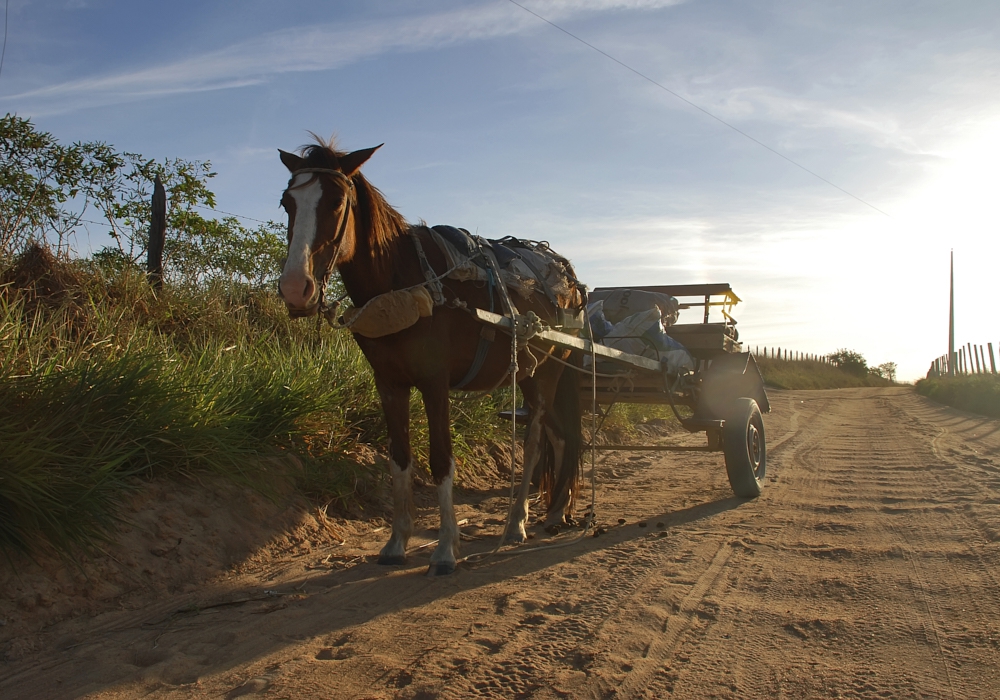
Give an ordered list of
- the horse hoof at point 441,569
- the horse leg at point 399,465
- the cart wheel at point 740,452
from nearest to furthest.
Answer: the horse hoof at point 441,569 < the horse leg at point 399,465 < the cart wheel at point 740,452

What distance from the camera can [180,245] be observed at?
27.7 feet

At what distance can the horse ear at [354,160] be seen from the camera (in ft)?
12.5

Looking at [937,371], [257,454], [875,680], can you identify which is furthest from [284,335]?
[937,371]

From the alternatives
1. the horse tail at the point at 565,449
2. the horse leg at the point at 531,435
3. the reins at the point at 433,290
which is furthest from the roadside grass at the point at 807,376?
the reins at the point at 433,290

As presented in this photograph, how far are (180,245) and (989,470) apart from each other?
9345mm

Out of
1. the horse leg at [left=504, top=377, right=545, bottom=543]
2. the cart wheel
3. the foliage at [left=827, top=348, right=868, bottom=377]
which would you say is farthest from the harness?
the foliage at [left=827, top=348, right=868, bottom=377]

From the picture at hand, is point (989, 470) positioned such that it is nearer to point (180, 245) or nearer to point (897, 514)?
point (897, 514)

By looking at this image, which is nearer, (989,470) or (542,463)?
(542,463)

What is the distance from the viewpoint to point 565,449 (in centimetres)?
563

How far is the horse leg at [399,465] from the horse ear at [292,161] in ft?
4.42

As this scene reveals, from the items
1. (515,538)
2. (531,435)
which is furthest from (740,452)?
(515,538)

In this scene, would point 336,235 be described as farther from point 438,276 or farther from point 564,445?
point 564,445

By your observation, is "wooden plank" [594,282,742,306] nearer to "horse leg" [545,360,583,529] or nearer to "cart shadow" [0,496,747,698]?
"horse leg" [545,360,583,529]

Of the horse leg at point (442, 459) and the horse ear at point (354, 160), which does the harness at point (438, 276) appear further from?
the horse leg at point (442, 459)
